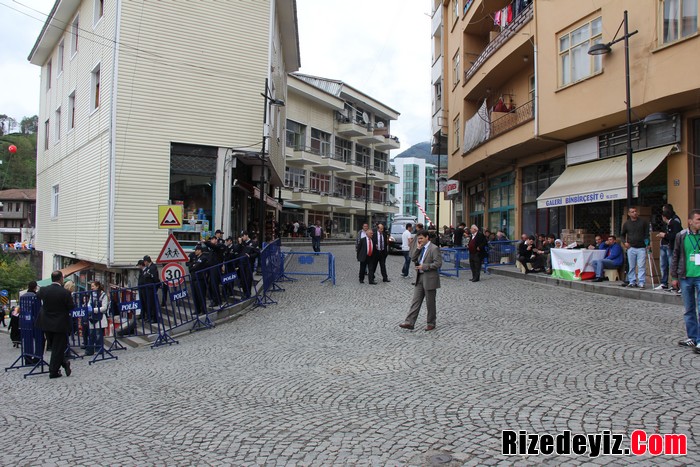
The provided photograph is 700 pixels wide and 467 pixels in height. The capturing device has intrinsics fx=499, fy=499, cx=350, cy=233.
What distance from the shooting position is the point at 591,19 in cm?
1466

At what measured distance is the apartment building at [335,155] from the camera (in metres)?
47.6

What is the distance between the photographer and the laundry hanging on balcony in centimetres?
2180

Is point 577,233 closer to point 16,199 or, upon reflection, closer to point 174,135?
point 174,135

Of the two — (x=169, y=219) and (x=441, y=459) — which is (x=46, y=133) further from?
(x=441, y=459)

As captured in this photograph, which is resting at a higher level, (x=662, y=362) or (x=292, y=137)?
(x=292, y=137)

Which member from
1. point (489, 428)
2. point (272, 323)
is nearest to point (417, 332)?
point (272, 323)

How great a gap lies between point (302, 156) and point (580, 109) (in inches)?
1363

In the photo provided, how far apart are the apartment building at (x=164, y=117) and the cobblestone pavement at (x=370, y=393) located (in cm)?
714

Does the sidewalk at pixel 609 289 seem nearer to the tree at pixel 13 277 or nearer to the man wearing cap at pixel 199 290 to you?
the man wearing cap at pixel 199 290

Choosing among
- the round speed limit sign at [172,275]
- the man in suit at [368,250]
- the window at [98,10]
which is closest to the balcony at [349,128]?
the window at [98,10]

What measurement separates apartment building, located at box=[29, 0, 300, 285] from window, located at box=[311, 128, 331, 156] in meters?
31.4

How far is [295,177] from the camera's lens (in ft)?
161

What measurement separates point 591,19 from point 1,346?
2267 centimetres

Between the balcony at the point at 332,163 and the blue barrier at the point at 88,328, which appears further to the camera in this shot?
the balcony at the point at 332,163
